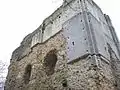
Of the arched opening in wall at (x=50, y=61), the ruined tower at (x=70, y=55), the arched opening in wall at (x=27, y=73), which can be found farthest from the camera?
the arched opening in wall at (x=27, y=73)

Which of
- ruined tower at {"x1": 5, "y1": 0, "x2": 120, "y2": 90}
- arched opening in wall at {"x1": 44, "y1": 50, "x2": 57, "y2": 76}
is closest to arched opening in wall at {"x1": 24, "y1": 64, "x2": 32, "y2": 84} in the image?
ruined tower at {"x1": 5, "y1": 0, "x2": 120, "y2": 90}

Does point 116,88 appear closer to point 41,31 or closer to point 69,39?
point 69,39

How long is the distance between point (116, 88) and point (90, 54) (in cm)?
134

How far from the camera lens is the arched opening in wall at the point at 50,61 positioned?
6.52 metres

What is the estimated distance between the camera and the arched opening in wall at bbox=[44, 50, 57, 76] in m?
6.52

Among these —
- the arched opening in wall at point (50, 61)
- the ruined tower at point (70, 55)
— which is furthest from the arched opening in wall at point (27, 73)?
the arched opening in wall at point (50, 61)

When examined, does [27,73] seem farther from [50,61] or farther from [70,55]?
[70,55]

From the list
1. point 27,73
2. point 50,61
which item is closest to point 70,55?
point 50,61

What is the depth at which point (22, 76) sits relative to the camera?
303 inches

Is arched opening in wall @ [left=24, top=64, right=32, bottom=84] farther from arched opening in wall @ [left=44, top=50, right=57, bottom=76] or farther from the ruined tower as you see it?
arched opening in wall @ [left=44, top=50, right=57, bottom=76]

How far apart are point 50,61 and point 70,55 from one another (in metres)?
1.62

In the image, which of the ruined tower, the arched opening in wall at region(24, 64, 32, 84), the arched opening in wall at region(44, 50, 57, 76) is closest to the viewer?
the ruined tower

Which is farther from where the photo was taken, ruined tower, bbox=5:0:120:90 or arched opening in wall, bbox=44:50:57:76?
arched opening in wall, bbox=44:50:57:76

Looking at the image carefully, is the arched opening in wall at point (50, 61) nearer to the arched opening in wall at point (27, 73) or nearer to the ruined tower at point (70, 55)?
the ruined tower at point (70, 55)
